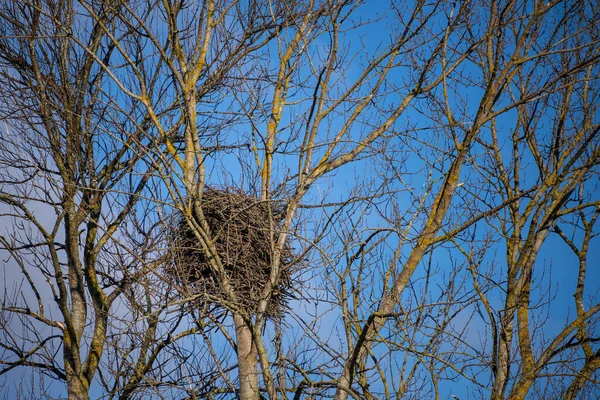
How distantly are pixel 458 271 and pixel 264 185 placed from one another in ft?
6.33

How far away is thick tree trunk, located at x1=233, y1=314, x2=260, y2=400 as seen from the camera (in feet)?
17.1

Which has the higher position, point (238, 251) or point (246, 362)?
point (238, 251)

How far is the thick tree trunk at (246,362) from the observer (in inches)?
205

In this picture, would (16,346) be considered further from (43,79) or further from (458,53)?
(458,53)

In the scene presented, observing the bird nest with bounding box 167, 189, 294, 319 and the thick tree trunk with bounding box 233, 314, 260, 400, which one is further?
the bird nest with bounding box 167, 189, 294, 319

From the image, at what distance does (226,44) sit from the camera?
268 inches

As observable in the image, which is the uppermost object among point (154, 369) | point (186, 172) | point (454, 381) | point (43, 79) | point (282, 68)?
point (43, 79)

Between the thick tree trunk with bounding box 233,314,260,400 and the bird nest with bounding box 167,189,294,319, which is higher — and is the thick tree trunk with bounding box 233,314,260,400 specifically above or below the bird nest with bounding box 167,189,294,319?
below

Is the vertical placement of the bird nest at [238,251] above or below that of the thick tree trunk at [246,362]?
above

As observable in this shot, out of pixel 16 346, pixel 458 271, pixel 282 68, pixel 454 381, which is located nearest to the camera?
pixel 454 381

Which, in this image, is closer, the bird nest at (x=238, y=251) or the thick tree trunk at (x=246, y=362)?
the thick tree trunk at (x=246, y=362)

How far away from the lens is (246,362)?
5.35 m

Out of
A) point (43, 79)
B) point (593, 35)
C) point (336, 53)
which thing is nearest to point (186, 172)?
point (336, 53)

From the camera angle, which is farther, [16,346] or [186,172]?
[16,346]
